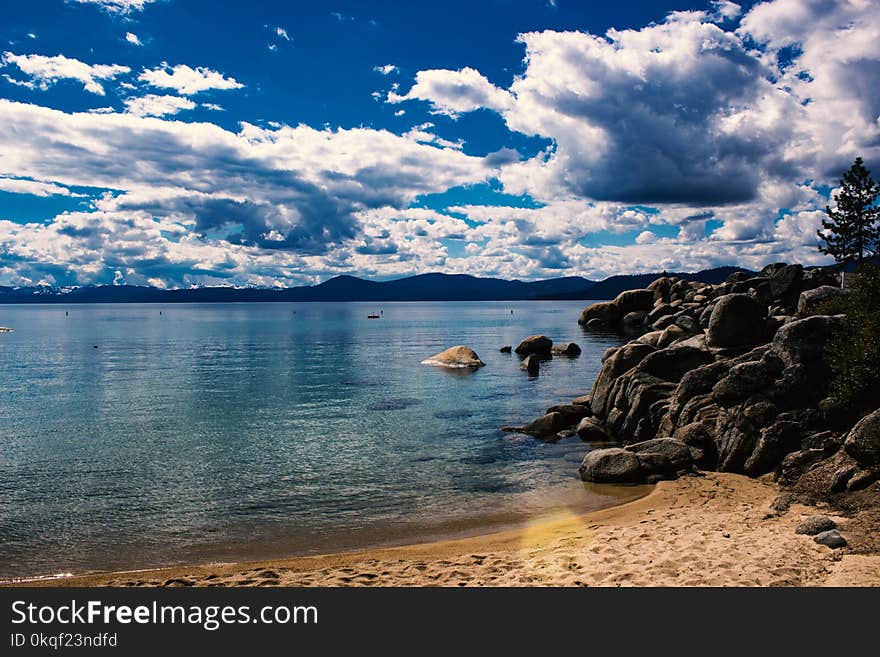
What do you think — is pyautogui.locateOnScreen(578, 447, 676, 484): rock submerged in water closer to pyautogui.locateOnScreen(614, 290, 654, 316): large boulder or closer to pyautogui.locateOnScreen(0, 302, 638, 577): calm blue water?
pyautogui.locateOnScreen(0, 302, 638, 577): calm blue water

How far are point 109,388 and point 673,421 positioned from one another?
1634 inches

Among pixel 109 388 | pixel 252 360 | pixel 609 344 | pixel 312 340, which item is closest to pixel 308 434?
pixel 109 388

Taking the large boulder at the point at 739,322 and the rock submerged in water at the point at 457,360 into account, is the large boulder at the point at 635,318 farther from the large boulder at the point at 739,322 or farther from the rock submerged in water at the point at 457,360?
the large boulder at the point at 739,322

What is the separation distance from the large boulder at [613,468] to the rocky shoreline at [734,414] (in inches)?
1.5

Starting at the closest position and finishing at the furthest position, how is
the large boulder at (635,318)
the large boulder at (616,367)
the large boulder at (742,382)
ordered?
the large boulder at (742,382)
the large boulder at (616,367)
the large boulder at (635,318)

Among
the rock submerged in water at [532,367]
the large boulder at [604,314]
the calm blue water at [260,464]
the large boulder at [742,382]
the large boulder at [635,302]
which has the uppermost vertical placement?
the large boulder at [635,302]

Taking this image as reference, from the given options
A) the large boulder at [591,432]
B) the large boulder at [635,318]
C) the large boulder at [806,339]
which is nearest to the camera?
the large boulder at [806,339]

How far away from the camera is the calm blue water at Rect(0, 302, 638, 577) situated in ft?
59.1

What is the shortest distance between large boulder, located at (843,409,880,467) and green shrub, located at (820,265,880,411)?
8.74 ft

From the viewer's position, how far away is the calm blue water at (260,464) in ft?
59.1

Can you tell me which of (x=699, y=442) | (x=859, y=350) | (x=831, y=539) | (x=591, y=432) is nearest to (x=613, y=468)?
(x=699, y=442)

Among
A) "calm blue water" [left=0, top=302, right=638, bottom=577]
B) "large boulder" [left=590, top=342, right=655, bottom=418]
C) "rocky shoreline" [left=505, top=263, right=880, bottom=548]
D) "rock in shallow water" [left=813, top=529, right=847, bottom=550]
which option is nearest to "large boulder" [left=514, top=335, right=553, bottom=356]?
"calm blue water" [left=0, top=302, right=638, bottom=577]

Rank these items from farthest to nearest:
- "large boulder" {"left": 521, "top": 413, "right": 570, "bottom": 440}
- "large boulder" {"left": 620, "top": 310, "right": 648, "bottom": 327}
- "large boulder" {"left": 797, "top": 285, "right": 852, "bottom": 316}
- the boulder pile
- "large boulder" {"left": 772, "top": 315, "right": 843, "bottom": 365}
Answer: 1. "large boulder" {"left": 620, "top": 310, "right": 648, "bottom": 327}
2. "large boulder" {"left": 521, "top": 413, "right": 570, "bottom": 440}
3. "large boulder" {"left": 797, "top": 285, "right": 852, "bottom": 316}
4. "large boulder" {"left": 772, "top": 315, "right": 843, "bottom": 365}
5. the boulder pile

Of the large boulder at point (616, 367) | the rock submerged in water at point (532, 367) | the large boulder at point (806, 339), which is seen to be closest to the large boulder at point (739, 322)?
the large boulder at point (616, 367)
